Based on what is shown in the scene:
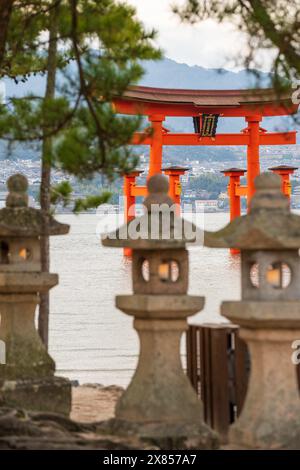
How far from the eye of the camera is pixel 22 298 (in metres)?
6.84

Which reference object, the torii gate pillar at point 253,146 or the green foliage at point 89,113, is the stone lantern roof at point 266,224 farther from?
the torii gate pillar at point 253,146

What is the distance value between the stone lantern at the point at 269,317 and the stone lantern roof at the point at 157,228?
48cm

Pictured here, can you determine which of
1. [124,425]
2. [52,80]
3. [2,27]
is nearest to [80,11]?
[2,27]

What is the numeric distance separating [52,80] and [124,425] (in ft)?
14.1

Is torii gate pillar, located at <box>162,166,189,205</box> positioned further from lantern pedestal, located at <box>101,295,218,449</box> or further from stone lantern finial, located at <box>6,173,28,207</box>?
lantern pedestal, located at <box>101,295,218,449</box>

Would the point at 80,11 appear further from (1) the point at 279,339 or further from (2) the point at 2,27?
(1) the point at 279,339

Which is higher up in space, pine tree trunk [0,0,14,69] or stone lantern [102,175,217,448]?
pine tree trunk [0,0,14,69]

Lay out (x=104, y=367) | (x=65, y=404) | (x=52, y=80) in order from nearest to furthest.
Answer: (x=65, y=404) → (x=52, y=80) → (x=104, y=367)

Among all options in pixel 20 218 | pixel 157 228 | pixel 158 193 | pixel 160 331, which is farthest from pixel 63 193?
pixel 160 331

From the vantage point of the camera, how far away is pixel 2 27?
256 inches

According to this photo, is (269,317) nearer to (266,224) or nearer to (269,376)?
(269,376)

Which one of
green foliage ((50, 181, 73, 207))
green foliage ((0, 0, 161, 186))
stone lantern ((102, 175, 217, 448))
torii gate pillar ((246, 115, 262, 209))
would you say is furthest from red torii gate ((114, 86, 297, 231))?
stone lantern ((102, 175, 217, 448))

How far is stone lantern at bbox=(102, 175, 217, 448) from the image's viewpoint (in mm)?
5574

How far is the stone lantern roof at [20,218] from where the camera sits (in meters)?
6.70
